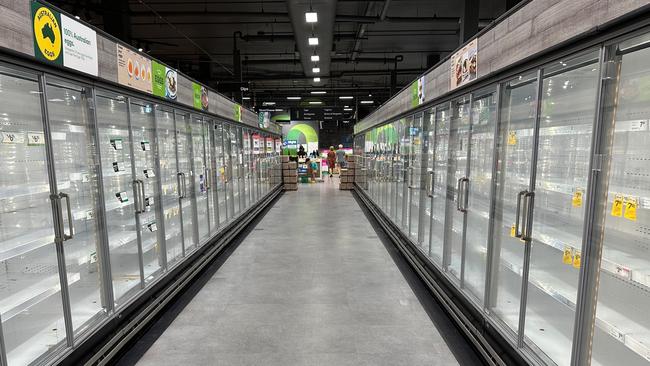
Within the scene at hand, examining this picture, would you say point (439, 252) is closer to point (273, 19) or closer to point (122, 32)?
point (122, 32)

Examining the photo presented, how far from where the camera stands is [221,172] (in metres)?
6.97

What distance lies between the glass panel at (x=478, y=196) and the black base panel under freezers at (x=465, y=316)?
0.68 ft

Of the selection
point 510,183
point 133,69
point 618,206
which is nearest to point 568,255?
point 618,206

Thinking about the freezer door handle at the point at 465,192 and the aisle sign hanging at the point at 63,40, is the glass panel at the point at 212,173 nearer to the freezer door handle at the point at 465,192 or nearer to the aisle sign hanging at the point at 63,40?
the aisle sign hanging at the point at 63,40

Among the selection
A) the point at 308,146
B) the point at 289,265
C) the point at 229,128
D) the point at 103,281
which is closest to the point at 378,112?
the point at 229,128

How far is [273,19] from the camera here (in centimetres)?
1002

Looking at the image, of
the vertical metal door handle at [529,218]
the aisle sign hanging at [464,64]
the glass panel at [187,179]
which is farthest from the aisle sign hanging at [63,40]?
the vertical metal door handle at [529,218]

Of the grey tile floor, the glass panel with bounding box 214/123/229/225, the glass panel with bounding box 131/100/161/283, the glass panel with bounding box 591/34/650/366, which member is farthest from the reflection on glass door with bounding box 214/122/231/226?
the glass panel with bounding box 591/34/650/366

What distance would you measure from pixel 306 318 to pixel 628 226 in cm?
284

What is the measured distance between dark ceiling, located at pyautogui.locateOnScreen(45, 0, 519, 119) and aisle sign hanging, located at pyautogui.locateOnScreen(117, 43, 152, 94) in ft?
9.19

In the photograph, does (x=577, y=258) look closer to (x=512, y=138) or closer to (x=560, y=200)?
(x=560, y=200)

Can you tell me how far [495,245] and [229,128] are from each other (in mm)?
6027

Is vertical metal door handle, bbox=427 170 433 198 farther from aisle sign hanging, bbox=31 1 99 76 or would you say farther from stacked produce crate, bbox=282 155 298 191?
stacked produce crate, bbox=282 155 298 191

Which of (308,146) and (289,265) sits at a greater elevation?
(308,146)
